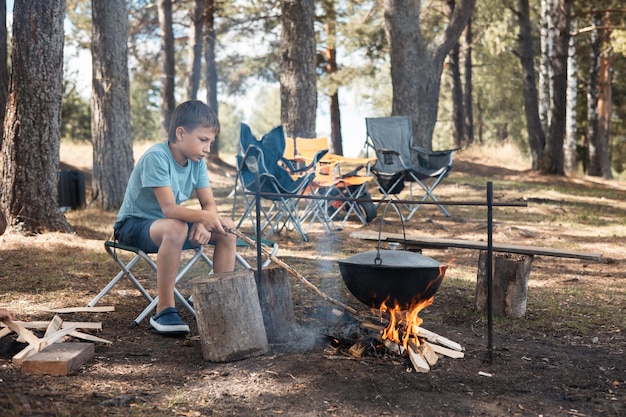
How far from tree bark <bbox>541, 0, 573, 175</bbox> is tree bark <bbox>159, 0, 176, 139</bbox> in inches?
292

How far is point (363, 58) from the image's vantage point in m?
17.5

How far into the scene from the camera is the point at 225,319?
2854 millimetres

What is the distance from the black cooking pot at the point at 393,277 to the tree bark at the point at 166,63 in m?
11.9

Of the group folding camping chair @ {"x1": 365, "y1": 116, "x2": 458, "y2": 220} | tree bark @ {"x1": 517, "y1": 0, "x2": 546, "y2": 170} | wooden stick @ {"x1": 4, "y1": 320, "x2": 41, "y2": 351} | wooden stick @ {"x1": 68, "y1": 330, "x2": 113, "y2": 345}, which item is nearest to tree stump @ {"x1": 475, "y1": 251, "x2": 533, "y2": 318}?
wooden stick @ {"x1": 68, "y1": 330, "x2": 113, "y2": 345}

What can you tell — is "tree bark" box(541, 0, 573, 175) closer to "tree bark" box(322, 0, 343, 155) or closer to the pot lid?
"tree bark" box(322, 0, 343, 155)

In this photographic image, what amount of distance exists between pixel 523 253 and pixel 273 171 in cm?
288

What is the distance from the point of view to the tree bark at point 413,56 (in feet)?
33.6

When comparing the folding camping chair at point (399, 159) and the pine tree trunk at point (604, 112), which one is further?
the pine tree trunk at point (604, 112)

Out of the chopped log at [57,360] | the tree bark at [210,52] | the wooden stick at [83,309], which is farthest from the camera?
the tree bark at [210,52]

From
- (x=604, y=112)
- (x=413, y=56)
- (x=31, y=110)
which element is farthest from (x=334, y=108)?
(x=31, y=110)

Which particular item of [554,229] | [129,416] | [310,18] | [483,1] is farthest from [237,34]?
[129,416]

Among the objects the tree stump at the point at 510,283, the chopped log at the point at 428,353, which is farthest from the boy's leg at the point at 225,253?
the tree stump at the point at 510,283

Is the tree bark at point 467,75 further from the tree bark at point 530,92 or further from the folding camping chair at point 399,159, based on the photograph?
the folding camping chair at point 399,159

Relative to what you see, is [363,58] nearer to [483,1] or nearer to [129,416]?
[483,1]
